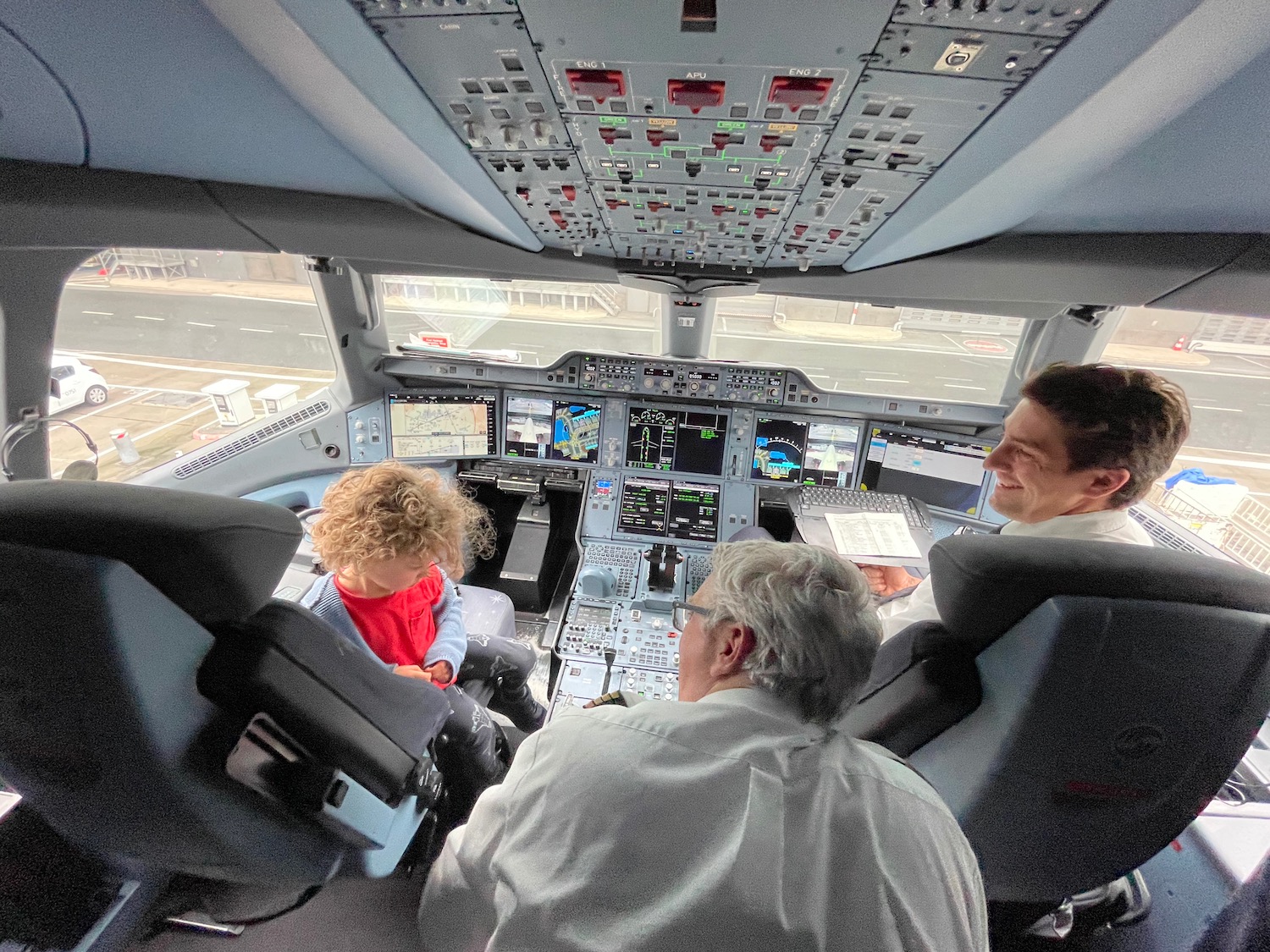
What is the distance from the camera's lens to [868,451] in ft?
9.17

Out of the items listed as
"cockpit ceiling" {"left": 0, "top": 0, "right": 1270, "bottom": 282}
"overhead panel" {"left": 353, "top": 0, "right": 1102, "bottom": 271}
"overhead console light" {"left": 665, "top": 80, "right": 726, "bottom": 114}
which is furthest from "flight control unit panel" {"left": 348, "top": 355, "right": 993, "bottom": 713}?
"overhead console light" {"left": 665, "top": 80, "right": 726, "bottom": 114}

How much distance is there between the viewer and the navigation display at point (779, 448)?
2.84 meters

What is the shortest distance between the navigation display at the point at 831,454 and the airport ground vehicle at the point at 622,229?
0.10 feet

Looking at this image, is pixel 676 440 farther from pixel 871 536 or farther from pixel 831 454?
pixel 871 536

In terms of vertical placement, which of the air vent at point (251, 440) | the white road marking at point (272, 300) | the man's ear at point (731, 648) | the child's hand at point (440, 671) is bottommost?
the child's hand at point (440, 671)

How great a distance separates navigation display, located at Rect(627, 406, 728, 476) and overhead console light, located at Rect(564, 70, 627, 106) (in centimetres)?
203

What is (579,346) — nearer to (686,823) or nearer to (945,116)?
(945,116)

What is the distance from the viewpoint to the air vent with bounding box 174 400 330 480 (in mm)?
2650

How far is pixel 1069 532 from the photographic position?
1245 mm

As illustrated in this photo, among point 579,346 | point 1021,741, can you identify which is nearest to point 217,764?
point 1021,741

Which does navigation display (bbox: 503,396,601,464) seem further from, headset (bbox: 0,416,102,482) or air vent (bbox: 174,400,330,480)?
headset (bbox: 0,416,102,482)

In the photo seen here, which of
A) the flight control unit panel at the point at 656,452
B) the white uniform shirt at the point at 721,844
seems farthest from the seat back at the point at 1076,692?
the flight control unit panel at the point at 656,452

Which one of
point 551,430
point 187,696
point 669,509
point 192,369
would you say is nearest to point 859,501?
point 669,509

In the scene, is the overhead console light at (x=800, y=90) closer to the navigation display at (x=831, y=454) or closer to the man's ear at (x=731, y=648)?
the man's ear at (x=731, y=648)
